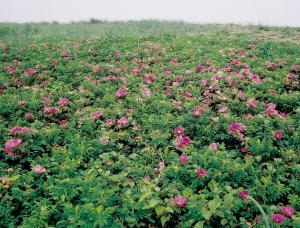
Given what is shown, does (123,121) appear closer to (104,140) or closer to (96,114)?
(96,114)

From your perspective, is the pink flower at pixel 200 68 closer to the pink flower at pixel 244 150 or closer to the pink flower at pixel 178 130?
the pink flower at pixel 178 130

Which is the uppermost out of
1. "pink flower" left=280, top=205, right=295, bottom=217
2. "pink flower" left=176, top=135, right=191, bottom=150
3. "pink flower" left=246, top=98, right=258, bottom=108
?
"pink flower" left=246, top=98, right=258, bottom=108

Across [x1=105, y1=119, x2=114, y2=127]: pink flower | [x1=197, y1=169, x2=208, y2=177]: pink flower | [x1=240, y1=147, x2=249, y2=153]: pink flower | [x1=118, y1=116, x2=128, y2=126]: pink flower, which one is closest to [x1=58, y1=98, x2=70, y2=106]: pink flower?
[x1=105, y1=119, x2=114, y2=127]: pink flower

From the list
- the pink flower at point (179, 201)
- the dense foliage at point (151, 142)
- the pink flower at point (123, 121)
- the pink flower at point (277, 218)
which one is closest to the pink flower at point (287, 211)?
the dense foliage at point (151, 142)

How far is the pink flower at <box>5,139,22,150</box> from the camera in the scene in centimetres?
420

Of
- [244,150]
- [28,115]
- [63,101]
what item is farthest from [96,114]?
[244,150]

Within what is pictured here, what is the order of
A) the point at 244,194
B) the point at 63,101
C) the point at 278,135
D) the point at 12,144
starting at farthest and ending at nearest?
the point at 63,101, the point at 278,135, the point at 12,144, the point at 244,194

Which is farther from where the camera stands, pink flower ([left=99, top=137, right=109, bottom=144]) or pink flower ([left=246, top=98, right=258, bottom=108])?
pink flower ([left=246, top=98, right=258, bottom=108])

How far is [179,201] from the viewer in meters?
3.32

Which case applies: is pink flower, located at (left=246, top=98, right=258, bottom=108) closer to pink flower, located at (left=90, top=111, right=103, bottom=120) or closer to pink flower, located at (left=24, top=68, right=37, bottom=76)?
pink flower, located at (left=90, top=111, right=103, bottom=120)

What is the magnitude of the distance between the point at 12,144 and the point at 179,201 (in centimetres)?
224

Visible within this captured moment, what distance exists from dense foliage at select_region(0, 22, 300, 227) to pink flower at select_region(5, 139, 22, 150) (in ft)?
0.04

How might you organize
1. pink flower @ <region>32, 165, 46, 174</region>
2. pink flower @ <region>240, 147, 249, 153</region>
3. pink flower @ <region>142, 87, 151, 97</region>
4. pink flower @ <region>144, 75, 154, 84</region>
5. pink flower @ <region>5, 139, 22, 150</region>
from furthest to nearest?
1. pink flower @ <region>144, 75, 154, 84</region>
2. pink flower @ <region>142, 87, 151, 97</region>
3. pink flower @ <region>240, 147, 249, 153</region>
4. pink flower @ <region>5, 139, 22, 150</region>
5. pink flower @ <region>32, 165, 46, 174</region>

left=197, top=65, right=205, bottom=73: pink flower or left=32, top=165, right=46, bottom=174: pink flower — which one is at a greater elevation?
left=197, top=65, right=205, bottom=73: pink flower
